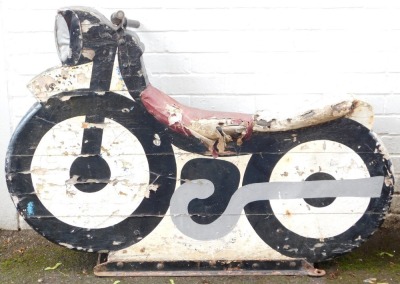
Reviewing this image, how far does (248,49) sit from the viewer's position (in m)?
3.59

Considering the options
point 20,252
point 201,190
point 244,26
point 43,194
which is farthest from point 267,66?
point 20,252

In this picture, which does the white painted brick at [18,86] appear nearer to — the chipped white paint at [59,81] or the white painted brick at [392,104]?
the chipped white paint at [59,81]

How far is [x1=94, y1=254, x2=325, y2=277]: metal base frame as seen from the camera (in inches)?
132

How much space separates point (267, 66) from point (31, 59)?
1361 millimetres

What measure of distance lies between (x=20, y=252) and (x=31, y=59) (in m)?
1.14

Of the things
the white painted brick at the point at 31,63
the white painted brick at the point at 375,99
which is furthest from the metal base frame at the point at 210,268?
the white painted brick at the point at 31,63

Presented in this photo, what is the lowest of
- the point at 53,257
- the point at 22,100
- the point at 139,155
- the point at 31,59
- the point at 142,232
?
the point at 53,257

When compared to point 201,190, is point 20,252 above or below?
below

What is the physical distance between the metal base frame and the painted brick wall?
2.97 ft

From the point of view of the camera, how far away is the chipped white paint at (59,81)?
3.13m

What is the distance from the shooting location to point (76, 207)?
329 cm

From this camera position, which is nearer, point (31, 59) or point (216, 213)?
point (216, 213)

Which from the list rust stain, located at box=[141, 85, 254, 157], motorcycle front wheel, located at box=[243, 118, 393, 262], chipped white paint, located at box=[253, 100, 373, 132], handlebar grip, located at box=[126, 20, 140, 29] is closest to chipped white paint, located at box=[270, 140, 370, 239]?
motorcycle front wheel, located at box=[243, 118, 393, 262]

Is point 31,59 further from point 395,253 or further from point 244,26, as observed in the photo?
point 395,253
